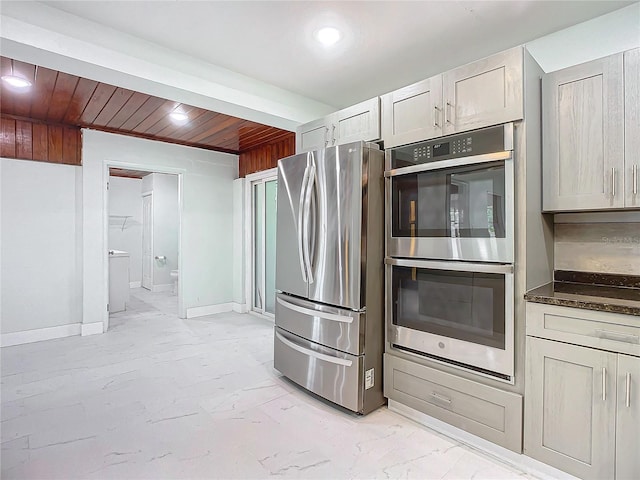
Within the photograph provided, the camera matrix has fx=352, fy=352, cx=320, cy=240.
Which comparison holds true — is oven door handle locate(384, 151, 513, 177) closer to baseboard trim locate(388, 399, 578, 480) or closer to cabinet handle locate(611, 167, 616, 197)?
cabinet handle locate(611, 167, 616, 197)

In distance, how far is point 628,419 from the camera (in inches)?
62.0

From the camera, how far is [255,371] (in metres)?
3.24

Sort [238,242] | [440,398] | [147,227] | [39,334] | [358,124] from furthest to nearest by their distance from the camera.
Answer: [147,227] → [238,242] → [39,334] → [358,124] → [440,398]

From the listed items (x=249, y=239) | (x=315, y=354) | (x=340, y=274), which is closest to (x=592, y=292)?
(x=340, y=274)

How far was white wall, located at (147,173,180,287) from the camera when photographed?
24.9 ft

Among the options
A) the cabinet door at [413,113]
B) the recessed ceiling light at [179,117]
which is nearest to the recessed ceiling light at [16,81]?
the recessed ceiling light at [179,117]

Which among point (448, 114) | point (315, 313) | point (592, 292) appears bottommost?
point (315, 313)

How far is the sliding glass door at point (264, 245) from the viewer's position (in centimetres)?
517

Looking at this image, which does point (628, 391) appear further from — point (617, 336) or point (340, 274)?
point (340, 274)

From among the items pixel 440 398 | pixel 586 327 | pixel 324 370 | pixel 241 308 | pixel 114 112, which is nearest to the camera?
pixel 586 327

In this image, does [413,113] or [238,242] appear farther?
[238,242]

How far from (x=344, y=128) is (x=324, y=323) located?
150 cm

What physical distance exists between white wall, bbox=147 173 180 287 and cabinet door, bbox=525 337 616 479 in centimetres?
736

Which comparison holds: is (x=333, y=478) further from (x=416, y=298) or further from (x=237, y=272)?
(x=237, y=272)
